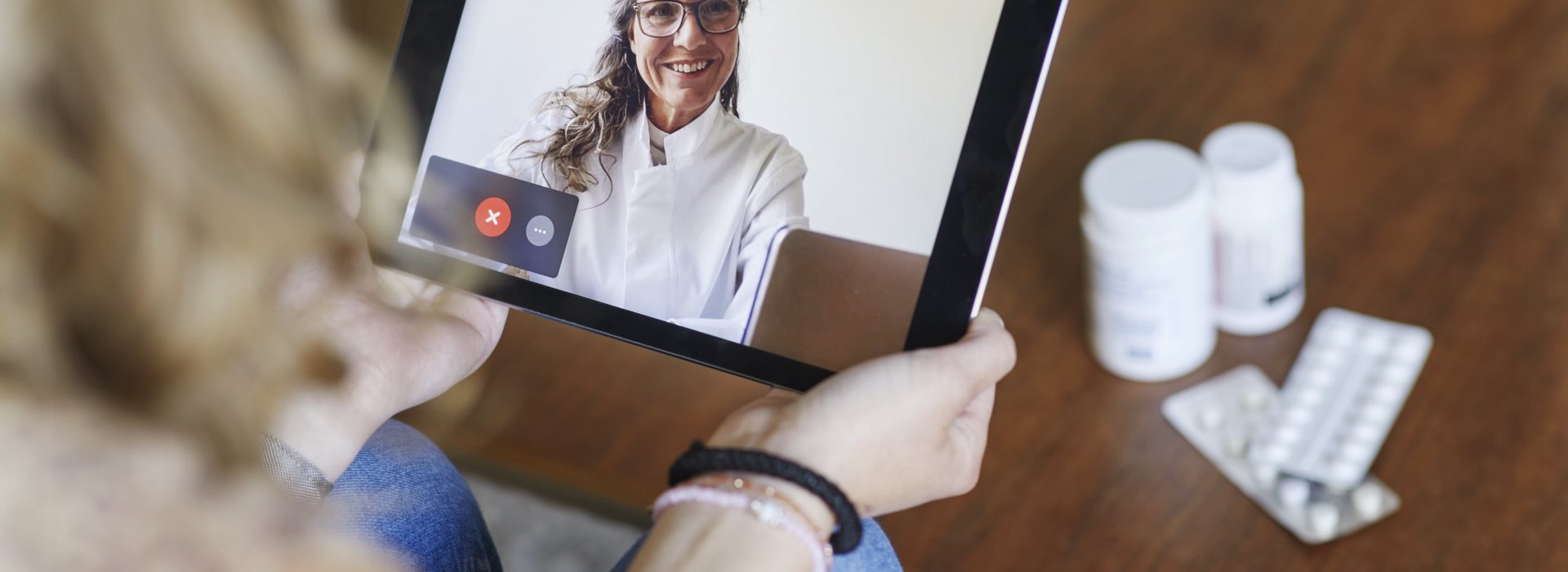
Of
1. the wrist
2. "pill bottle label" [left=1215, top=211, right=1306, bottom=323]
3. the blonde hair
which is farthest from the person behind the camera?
"pill bottle label" [left=1215, top=211, right=1306, bottom=323]

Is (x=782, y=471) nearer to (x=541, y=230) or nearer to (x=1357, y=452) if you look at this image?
(x=541, y=230)

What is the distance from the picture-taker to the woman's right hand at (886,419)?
0.49 metres

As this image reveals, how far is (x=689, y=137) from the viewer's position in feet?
1.76

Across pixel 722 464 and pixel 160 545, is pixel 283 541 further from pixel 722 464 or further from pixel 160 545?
pixel 722 464

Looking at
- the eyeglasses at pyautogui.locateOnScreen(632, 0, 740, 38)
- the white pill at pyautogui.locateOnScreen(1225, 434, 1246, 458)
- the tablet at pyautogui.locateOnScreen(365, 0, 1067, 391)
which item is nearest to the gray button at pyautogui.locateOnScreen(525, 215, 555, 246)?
the tablet at pyautogui.locateOnScreen(365, 0, 1067, 391)

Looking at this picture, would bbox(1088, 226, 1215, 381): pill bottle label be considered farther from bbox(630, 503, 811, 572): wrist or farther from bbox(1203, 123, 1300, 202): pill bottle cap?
bbox(630, 503, 811, 572): wrist

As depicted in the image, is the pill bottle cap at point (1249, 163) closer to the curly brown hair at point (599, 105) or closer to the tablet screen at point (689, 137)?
the tablet screen at point (689, 137)

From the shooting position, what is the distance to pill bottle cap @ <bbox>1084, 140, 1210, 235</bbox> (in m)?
0.52

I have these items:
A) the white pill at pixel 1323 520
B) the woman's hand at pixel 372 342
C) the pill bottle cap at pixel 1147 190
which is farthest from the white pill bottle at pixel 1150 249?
the woman's hand at pixel 372 342

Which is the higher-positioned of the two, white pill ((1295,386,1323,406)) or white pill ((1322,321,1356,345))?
white pill ((1322,321,1356,345))

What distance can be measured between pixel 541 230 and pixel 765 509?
0.19m

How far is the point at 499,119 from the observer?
0.56 metres

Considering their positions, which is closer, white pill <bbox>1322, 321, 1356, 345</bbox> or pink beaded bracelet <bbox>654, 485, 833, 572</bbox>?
pink beaded bracelet <bbox>654, 485, 833, 572</bbox>

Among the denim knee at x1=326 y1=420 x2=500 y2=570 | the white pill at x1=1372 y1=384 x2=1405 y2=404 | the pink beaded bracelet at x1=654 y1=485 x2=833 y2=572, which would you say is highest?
the white pill at x1=1372 y1=384 x2=1405 y2=404
